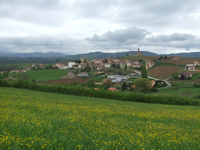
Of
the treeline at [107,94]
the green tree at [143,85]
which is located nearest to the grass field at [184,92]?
the green tree at [143,85]

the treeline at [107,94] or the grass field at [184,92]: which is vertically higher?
the treeline at [107,94]

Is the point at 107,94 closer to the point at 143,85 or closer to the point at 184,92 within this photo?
the point at 143,85

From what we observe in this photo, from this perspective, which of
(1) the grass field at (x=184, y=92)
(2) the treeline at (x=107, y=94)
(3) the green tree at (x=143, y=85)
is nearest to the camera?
(2) the treeline at (x=107, y=94)

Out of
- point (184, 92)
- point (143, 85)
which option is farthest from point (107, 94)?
point (184, 92)

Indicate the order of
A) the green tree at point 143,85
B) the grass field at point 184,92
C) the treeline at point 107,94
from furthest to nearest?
the green tree at point 143,85 → the grass field at point 184,92 → the treeline at point 107,94

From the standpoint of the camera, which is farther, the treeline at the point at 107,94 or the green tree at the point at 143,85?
the green tree at the point at 143,85

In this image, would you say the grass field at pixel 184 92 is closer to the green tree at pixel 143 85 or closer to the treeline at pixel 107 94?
the green tree at pixel 143 85

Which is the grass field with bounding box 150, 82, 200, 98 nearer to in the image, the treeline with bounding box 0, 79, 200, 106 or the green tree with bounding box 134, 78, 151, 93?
the green tree with bounding box 134, 78, 151, 93

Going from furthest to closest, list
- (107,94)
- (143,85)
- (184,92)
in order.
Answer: (143,85), (184,92), (107,94)

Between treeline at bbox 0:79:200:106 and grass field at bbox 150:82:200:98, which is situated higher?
treeline at bbox 0:79:200:106

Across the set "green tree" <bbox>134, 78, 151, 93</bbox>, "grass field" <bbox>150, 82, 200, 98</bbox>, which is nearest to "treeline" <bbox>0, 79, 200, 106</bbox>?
"grass field" <bbox>150, 82, 200, 98</bbox>

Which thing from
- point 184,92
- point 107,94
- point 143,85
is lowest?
point 184,92

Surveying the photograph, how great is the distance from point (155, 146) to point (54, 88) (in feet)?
121

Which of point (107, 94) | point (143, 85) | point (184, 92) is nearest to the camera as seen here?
point (107, 94)
